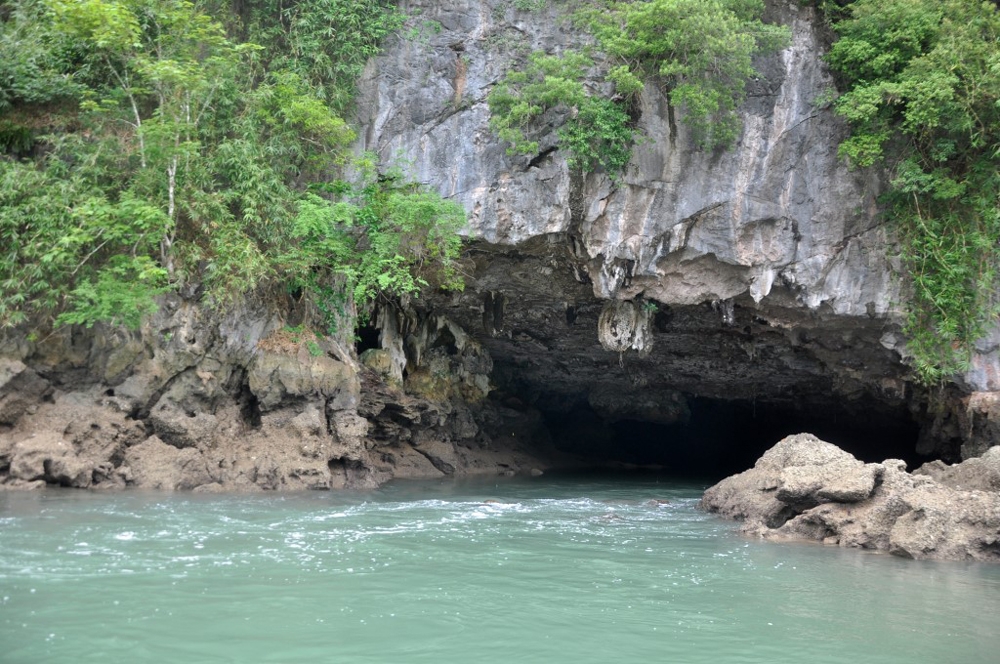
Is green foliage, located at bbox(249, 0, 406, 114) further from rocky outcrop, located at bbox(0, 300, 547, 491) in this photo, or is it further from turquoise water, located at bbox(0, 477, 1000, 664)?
turquoise water, located at bbox(0, 477, 1000, 664)

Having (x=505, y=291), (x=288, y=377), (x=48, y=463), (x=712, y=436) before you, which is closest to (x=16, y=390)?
(x=48, y=463)

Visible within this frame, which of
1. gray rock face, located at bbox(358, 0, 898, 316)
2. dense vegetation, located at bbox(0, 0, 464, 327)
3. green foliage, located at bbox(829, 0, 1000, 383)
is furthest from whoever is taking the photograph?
gray rock face, located at bbox(358, 0, 898, 316)

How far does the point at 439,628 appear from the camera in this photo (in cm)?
548

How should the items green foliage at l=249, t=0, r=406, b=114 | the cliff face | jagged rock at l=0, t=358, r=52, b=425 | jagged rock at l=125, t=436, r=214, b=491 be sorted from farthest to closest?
green foliage at l=249, t=0, r=406, b=114, the cliff face, jagged rock at l=125, t=436, r=214, b=491, jagged rock at l=0, t=358, r=52, b=425

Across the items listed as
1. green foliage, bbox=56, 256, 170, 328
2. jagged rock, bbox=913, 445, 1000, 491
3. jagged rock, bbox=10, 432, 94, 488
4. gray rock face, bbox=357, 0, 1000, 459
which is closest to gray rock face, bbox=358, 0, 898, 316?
gray rock face, bbox=357, 0, 1000, 459

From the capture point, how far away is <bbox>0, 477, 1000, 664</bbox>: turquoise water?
511cm

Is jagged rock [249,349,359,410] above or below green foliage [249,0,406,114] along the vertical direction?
below

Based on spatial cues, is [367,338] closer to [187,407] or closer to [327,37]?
[187,407]

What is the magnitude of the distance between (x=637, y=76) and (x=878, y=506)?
24.2ft

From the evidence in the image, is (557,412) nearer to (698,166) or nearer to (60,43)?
(698,166)

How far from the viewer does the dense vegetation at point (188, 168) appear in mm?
11773

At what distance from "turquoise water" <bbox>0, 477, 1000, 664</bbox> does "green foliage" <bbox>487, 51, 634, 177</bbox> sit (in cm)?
599

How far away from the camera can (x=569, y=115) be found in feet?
45.1

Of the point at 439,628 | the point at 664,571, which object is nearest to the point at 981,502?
the point at 664,571
